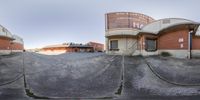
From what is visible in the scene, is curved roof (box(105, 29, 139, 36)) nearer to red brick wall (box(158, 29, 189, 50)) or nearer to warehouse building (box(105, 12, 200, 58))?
warehouse building (box(105, 12, 200, 58))

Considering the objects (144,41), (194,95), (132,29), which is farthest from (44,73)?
(132,29)

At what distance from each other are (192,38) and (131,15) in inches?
378

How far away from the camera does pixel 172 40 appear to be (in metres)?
21.9

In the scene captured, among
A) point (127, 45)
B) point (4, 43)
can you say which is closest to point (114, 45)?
point (127, 45)

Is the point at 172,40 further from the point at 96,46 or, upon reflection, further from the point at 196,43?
the point at 96,46

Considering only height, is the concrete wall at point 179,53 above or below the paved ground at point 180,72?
above

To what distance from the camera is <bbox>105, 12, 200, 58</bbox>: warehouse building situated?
20.7 metres

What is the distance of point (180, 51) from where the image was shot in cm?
2117

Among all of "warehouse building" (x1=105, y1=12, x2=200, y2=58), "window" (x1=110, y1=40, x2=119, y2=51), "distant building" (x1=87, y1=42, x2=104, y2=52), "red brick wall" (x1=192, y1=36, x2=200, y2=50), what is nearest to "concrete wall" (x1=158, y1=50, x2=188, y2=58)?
"warehouse building" (x1=105, y1=12, x2=200, y2=58)

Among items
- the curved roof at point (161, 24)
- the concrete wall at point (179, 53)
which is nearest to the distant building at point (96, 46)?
the curved roof at point (161, 24)

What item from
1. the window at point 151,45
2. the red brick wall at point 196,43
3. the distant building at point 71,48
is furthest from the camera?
the distant building at point 71,48

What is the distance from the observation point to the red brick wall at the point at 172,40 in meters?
20.8

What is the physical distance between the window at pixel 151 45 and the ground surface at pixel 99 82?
5272 millimetres

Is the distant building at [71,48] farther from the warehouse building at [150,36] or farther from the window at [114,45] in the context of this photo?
the window at [114,45]
